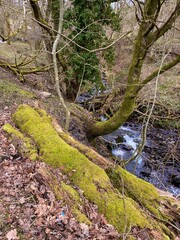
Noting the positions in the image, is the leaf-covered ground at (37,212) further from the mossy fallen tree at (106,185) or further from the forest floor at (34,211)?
the mossy fallen tree at (106,185)

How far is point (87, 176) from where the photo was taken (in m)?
3.27

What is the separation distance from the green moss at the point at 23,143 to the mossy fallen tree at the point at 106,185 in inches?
0.8

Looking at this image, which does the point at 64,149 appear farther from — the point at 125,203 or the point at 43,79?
the point at 43,79

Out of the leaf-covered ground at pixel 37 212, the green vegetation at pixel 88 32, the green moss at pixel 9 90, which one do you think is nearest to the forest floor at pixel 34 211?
the leaf-covered ground at pixel 37 212

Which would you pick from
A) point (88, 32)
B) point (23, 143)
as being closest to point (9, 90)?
point (88, 32)

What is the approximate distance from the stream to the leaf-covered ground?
407 centimetres

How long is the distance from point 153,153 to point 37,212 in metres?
8.18

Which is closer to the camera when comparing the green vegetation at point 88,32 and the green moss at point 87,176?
the green moss at point 87,176

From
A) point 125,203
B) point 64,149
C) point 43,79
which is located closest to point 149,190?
point 125,203

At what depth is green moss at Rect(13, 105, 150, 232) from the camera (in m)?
2.74

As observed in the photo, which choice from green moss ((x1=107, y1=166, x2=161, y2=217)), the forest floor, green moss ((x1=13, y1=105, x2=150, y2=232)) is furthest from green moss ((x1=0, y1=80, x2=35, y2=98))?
green moss ((x1=107, y1=166, x2=161, y2=217))

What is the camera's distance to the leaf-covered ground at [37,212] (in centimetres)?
242

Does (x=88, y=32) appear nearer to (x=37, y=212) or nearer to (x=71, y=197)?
(x=71, y=197)

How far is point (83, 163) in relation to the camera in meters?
3.46
